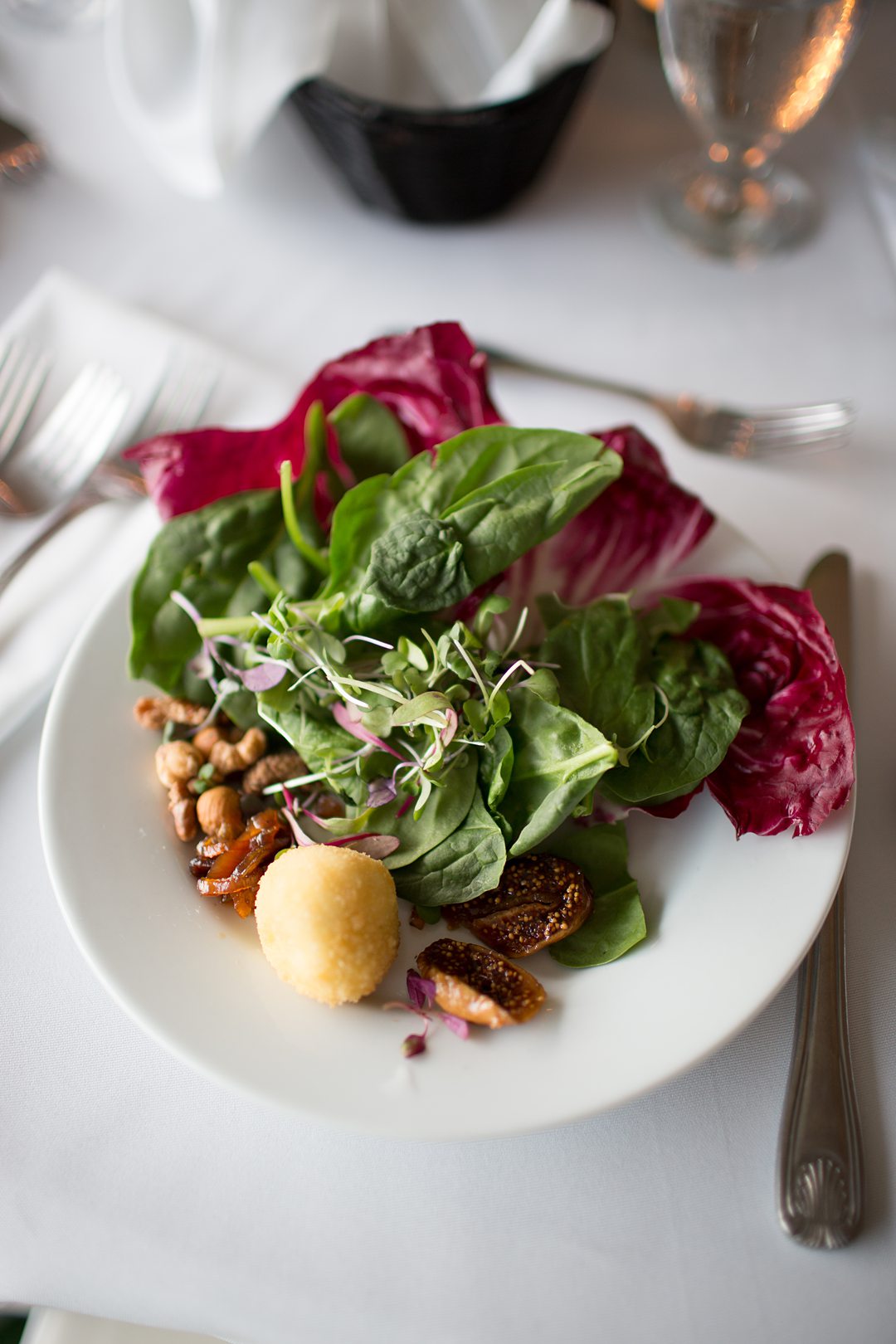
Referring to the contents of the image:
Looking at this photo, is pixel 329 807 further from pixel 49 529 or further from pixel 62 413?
pixel 62 413

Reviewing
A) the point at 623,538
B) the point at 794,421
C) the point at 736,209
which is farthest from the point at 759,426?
the point at 736,209

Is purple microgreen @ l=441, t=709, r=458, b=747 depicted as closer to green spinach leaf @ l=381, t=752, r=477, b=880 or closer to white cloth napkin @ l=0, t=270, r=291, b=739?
green spinach leaf @ l=381, t=752, r=477, b=880

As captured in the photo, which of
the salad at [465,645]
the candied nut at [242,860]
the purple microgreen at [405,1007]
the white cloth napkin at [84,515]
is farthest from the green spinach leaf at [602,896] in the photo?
the white cloth napkin at [84,515]

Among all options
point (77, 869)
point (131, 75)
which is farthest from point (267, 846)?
point (131, 75)

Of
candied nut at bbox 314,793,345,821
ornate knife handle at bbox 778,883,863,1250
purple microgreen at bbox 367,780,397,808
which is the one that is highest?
purple microgreen at bbox 367,780,397,808

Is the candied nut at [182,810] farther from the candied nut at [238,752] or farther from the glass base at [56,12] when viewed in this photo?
the glass base at [56,12]

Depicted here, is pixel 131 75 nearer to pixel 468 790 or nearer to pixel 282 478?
pixel 282 478

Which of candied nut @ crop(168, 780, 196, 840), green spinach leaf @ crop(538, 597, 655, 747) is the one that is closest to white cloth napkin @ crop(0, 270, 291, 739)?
candied nut @ crop(168, 780, 196, 840)
